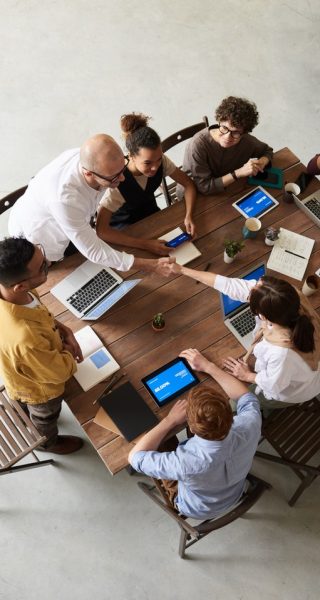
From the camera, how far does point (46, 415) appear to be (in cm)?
249

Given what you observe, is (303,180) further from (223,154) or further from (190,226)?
(190,226)

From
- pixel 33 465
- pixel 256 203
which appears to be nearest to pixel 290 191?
pixel 256 203

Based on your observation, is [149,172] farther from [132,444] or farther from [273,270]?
[132,444]

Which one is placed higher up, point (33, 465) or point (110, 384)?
point (110, 384)

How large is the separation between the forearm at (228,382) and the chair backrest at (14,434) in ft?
3.22

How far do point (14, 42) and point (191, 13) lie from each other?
1920mm

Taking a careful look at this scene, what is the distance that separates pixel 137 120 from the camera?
Answer: 2.68 m

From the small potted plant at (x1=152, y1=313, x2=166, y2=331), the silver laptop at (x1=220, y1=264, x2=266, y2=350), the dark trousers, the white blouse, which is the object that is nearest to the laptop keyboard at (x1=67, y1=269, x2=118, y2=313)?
the small potted plant at (x1=152, y1=313, x2=166, y2=331)

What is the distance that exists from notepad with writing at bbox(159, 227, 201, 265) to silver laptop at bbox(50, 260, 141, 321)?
277mm

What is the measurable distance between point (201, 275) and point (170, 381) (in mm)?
625

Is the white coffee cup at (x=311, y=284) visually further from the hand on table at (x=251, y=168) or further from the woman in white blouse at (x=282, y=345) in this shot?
the hand on table at (x=251, y=168)

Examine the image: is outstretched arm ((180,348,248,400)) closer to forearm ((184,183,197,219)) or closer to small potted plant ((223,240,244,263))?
small potted plant ((223,240,244,263))

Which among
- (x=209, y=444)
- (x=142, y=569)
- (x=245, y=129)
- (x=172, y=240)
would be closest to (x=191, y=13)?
(x=245, y=129)

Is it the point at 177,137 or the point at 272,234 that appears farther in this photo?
the point at 177,137
